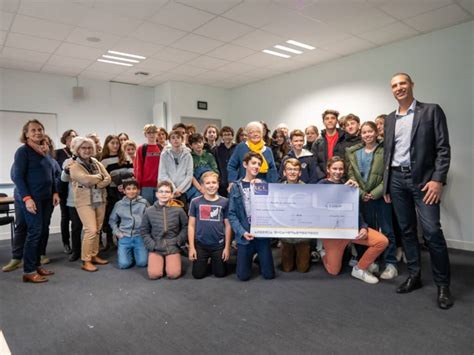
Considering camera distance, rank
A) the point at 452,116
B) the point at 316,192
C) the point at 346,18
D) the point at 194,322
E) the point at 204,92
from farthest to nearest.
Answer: the point at 204,92 < the point at 452,116 < the point at 346,18 < the point at 316,192 < the point at 194,322

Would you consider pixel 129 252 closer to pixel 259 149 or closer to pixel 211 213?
pixel 211 213

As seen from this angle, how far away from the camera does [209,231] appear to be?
3148mm

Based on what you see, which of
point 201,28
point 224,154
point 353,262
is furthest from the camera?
point 224,154

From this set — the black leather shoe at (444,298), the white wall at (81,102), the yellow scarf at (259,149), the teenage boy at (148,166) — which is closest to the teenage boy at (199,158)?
the teenage boy at (148,166)

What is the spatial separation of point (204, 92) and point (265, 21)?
346 centimetres

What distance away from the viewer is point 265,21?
12.9 feet

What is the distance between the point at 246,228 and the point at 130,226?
133 centimetres

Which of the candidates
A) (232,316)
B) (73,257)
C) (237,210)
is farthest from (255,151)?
(73,257)

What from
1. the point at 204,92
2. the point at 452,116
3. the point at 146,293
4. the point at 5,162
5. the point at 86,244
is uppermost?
the point at 204,92

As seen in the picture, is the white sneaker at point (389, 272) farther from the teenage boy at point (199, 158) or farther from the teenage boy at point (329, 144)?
the teenage boy at point (199, 158)

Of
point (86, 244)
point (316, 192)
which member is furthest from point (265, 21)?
point (86, 244)

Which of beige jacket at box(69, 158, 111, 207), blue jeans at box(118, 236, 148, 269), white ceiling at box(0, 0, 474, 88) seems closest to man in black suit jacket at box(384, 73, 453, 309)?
white ceiling at box(0, 0, 474, 88)

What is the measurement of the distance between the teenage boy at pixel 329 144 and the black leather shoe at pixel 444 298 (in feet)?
4.96

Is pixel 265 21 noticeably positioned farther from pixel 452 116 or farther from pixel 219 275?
pixel 219 275
